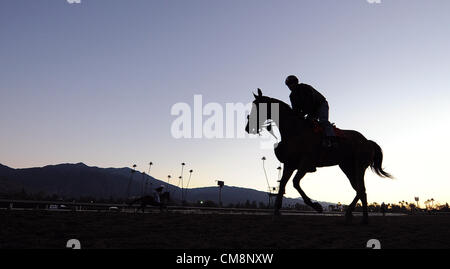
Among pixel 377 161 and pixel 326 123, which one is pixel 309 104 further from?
pixel 377 161

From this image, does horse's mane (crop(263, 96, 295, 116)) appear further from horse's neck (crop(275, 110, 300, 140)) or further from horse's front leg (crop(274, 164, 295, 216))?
horse's front leg (crop(274, 164, 295, 216))

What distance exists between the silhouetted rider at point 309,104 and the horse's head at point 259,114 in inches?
30.5

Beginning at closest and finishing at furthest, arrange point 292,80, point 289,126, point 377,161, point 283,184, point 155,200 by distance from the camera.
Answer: point 283,184 → point 289,126 → point 292,80 → point 377,161 → point 155,200

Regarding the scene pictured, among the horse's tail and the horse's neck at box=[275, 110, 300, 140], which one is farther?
the horse's tail

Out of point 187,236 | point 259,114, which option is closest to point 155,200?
point 259,114

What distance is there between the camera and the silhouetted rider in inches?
405

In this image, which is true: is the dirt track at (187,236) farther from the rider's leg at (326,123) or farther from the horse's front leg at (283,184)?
the rider's leg at (326,123)

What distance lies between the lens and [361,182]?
11242mm

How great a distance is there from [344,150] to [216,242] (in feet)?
19.9

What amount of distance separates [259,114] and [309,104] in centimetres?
148

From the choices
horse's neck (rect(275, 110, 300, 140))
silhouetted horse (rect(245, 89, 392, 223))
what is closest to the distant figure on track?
silhouetted horse (rect(245, 89, 392, 223))

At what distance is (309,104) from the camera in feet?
34.0

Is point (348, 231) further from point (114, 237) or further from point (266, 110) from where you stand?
point (114, 237)
